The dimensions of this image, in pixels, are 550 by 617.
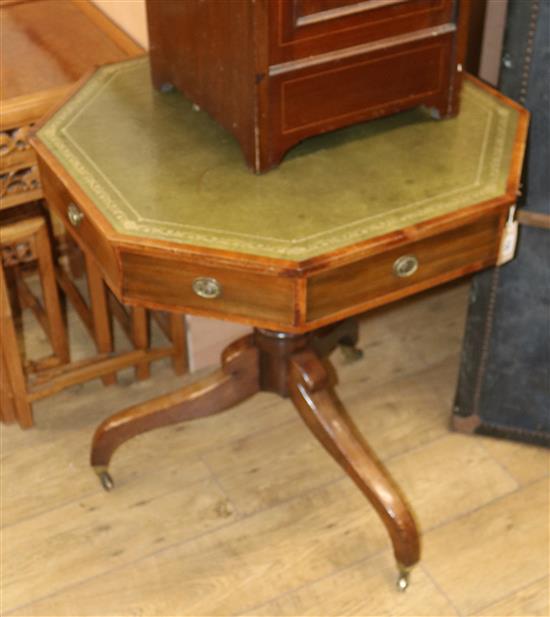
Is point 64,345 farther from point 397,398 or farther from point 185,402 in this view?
point 397,398

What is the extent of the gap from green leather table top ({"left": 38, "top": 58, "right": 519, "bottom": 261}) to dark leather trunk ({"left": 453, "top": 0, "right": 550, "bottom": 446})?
0.09 meters

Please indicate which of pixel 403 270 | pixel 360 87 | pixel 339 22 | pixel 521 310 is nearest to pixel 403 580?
pixel 521 310

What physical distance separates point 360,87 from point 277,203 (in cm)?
28

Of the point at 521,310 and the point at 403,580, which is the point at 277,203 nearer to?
the point at 521,310

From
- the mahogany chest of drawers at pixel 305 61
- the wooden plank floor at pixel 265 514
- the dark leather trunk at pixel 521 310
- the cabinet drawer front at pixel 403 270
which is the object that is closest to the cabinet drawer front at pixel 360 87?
the mahogany chest of drawers at pixel 305 61

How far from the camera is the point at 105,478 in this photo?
7.87 feet

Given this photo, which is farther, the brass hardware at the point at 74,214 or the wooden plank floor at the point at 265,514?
the wooden plank floor at the point at 265,514

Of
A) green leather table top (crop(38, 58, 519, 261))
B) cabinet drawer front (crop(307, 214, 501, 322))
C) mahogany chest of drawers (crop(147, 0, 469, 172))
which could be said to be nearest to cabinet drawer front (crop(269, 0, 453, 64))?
mahogany chest of drawers (crop(147, 0, 469, 172))

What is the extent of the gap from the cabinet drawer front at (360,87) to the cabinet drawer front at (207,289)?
30cm

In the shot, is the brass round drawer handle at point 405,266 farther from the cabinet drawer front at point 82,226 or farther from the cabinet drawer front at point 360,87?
the cabinet drawer front at point 82,226

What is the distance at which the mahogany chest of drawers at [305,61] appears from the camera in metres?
1.70

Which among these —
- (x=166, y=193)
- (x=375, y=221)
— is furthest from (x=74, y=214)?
(x=375, y=221)

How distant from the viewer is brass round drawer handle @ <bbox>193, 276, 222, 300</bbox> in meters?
1.69

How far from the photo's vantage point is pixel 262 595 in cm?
217
